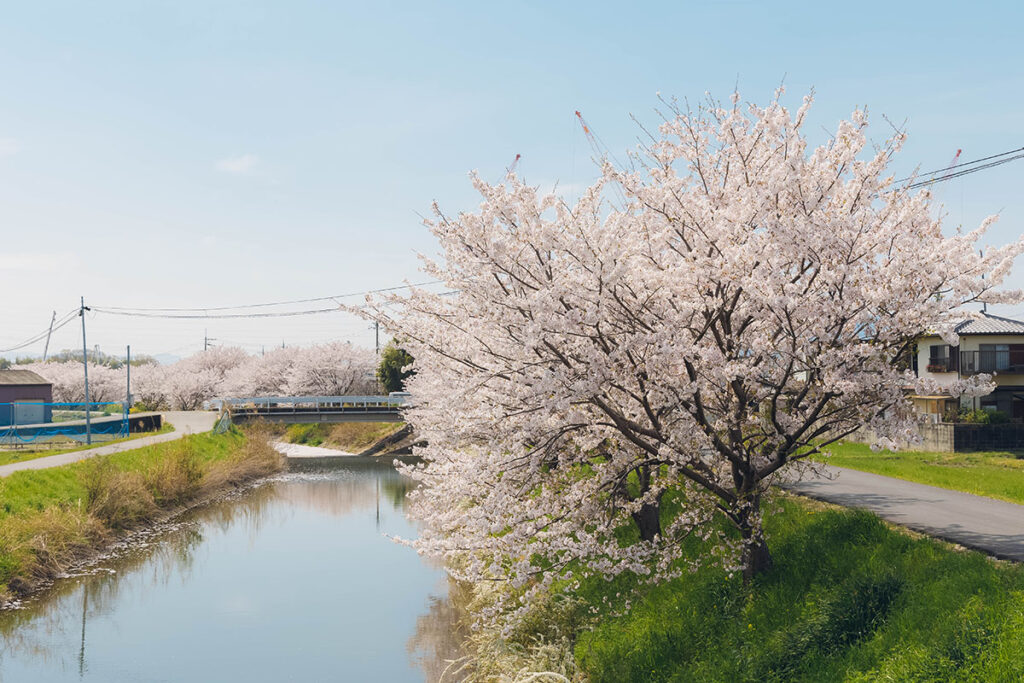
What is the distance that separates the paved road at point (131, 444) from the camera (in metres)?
31.0

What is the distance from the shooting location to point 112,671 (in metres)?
16.5

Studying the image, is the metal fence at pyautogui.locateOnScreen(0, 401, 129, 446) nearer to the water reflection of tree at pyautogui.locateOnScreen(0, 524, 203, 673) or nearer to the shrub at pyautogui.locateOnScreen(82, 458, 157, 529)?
the shrub at pyautogui.locateOnScreen(82, 458, 157, 529)

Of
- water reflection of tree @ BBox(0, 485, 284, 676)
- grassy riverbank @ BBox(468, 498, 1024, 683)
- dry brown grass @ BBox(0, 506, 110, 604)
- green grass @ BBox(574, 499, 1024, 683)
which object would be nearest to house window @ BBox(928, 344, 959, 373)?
grassy riverbank @ BBox(468, 498, 1024, 683)

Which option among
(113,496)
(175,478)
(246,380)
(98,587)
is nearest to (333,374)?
(246,380)

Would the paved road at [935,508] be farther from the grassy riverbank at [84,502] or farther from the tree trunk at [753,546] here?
the grassy riverbank at [84,502]

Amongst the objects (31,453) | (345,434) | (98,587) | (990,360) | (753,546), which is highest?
(990,360)

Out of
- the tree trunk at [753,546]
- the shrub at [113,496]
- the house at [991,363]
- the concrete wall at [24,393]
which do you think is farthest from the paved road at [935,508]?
the concrete wall at [24,393]

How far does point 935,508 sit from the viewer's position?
16688mm

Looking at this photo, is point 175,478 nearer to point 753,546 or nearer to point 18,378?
point 753,546

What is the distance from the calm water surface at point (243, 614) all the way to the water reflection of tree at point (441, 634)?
54mm

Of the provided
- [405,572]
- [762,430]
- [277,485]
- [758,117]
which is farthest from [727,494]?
[277,485]

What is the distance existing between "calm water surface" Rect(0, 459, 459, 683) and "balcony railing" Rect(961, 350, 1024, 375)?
3037cm

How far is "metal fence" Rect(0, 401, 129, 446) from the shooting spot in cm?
4262

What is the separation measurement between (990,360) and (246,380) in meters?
81.7
